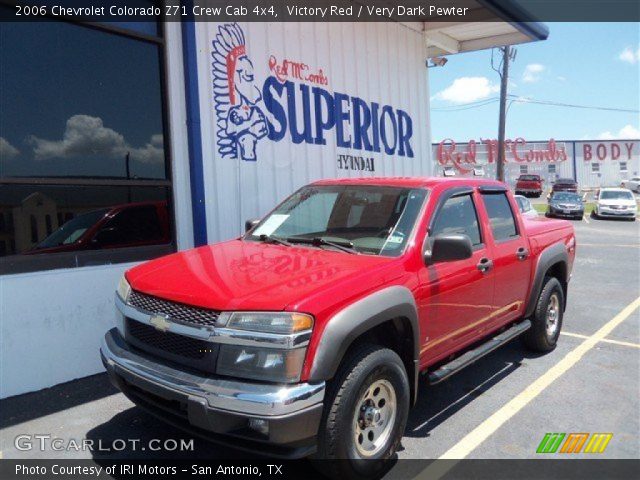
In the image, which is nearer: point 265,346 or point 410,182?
point 265,346

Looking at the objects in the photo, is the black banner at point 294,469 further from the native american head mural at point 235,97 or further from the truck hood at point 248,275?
the native american head mural at point 235,97

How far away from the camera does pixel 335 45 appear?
794cm

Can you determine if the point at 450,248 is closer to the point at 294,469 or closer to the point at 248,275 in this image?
the point at 248,275

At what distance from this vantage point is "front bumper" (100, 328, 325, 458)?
2.62 m

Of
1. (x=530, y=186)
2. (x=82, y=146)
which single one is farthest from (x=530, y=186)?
(x=82, y=146)

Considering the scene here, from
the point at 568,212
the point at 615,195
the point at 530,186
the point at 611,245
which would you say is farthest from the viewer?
the point at 530,186

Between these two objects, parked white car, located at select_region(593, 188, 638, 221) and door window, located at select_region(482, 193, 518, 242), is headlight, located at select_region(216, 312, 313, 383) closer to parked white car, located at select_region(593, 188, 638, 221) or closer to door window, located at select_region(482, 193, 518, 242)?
door window, located at select_region(482, 193, 518, 242)

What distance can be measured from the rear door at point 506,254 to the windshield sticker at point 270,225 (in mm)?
1779

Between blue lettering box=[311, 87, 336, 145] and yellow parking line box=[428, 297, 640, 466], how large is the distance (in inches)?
171

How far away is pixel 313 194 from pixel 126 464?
2.52m

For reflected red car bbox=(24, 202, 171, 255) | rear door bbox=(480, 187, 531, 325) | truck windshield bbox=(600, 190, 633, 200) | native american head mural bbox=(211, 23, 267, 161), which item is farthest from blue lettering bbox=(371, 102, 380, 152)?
truck windshield bbox=(600, 190, 633, 200)

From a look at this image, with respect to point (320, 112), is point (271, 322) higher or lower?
lower

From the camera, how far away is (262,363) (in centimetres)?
274

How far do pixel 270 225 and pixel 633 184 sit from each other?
2282 inches
